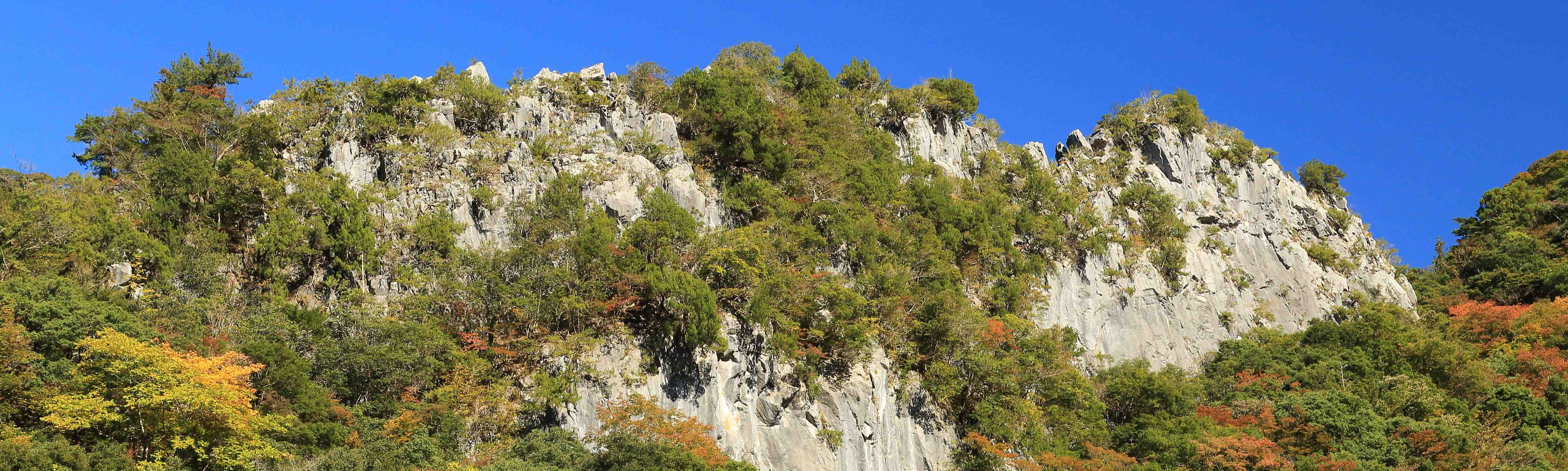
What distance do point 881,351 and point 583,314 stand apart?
9.76 m

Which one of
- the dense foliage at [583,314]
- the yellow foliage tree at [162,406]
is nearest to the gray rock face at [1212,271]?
the dense foliage at [583,314]

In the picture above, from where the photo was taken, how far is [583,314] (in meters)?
34.5

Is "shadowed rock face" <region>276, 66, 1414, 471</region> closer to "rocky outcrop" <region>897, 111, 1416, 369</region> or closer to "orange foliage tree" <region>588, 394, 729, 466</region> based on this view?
"rocky outcrop" <region>897, 111, 1416, 369</region>

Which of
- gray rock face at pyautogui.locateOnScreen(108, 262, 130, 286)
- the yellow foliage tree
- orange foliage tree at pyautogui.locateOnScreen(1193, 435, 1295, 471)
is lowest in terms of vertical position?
the yellow foliage tree

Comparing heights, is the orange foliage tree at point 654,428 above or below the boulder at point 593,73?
below

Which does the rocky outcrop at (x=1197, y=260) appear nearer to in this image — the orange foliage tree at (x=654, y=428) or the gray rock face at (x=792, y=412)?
the gray rock face at (x=792, y=412)

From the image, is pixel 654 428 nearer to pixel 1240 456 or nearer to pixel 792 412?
pixel 792 412

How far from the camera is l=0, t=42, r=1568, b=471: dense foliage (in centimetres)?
2903

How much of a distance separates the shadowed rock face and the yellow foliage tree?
8007 millimetres

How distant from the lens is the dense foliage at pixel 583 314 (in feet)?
95.2

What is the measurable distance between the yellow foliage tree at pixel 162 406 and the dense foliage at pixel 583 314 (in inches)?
3.2

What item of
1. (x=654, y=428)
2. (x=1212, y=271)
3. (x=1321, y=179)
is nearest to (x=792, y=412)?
(x=654, y=428)

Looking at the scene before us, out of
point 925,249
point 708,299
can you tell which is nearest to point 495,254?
point 708,299

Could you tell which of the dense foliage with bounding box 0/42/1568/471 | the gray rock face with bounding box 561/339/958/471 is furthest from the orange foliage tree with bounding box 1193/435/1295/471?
the gray rock face with bounding box 561/339/958/471
